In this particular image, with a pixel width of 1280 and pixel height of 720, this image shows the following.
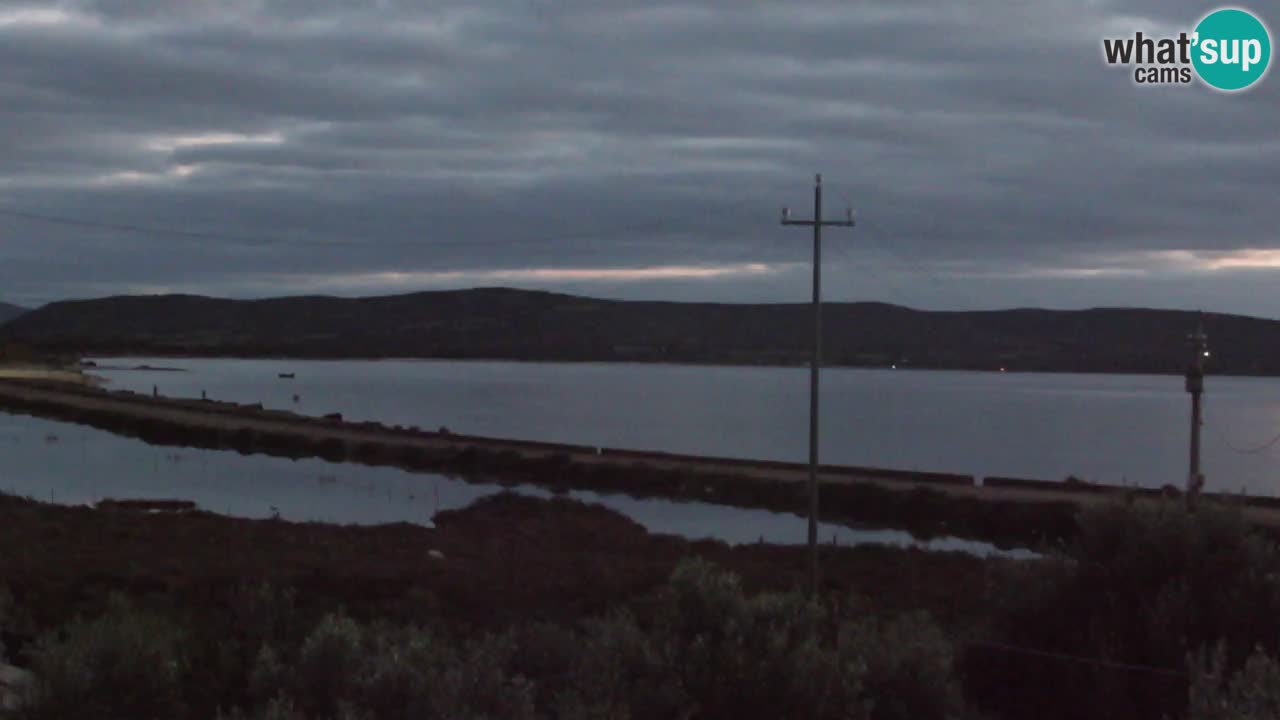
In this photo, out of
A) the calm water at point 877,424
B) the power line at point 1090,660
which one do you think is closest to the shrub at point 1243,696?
the power line at point 1090,660

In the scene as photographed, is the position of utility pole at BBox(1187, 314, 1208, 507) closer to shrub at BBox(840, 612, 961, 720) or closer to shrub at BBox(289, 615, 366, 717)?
shrub at BBox(840, 612, 961, 720)

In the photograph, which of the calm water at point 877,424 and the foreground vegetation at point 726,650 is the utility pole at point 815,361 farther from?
the calm water at point 877,424

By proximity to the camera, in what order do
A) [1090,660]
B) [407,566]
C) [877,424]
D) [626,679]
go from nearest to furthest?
[626,679], [1090,660], [407,566], [877,424]

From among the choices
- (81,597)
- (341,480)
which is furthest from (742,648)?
(341,480)

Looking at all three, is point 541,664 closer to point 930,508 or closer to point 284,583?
point 284,583

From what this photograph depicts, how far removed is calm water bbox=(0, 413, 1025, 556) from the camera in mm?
39812

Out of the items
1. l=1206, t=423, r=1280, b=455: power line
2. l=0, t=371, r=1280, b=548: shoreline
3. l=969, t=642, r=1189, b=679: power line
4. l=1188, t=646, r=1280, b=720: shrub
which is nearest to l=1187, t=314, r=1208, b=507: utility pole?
l=969, t=642, r=1189, b=679: power line

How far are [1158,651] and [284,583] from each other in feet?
36.4

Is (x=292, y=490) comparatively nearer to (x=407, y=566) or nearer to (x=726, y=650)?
(x=407, y=566)

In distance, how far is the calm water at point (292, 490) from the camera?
3981 cm

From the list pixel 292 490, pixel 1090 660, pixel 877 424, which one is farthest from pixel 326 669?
pixel 877 424

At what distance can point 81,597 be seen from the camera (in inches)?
605

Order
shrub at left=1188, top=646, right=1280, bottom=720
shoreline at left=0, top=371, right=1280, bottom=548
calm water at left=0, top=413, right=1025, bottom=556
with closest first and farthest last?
shrub at left=1188, top=646, right=1280, bottom=720 → calm water at left=0, top=413, right=1025, bottom=556 → shoreline at left=0, top=371, right=1280, bottom=548

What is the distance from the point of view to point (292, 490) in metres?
47.2
